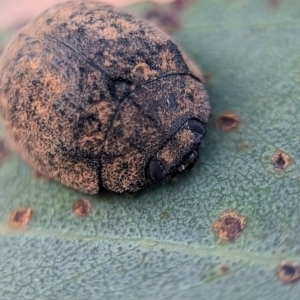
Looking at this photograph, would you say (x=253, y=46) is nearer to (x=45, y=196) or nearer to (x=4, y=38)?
(x=45, y=196)

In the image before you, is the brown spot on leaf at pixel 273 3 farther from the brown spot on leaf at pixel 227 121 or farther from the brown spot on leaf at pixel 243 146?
the brown spot on leaf at pixel 243 146

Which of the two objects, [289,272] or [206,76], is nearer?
[289,272]

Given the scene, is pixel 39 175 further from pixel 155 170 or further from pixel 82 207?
pixel 155 170

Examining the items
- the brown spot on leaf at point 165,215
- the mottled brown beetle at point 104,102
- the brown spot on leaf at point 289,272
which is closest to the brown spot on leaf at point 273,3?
the mottled brown beetle at point 104,102

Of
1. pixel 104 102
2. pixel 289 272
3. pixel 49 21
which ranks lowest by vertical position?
pixel 289 272

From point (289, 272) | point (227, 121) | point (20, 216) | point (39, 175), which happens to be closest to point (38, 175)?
point (39, 175)

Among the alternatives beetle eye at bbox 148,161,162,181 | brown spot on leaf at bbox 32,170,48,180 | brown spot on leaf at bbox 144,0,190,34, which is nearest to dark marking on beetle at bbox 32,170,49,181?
brown spot on leaf at bbox 32,170,48,180

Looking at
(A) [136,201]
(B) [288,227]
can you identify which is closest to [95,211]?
(A) [136,201]
